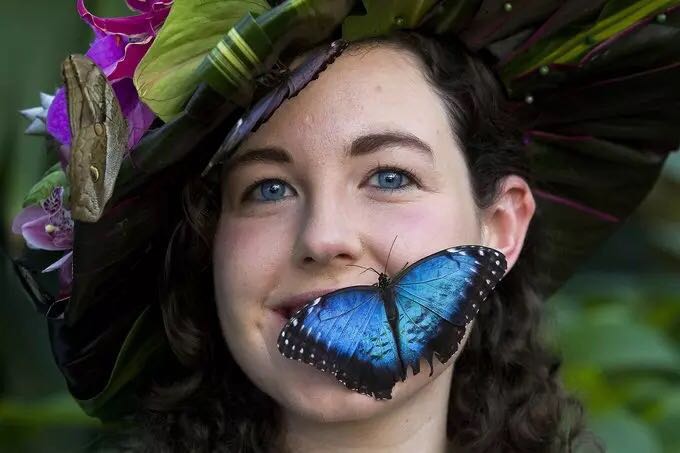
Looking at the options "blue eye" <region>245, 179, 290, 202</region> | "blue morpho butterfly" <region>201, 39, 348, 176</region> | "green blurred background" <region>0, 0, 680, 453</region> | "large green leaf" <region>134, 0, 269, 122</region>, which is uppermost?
"large green leaf" <region>134, 0, 269, 122</region>

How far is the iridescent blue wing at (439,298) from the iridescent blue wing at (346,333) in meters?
0.03

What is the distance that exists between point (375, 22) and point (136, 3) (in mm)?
321

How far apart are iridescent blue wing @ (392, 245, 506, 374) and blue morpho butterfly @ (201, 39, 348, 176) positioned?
0.87 ft

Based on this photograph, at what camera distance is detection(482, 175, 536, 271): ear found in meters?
1.53

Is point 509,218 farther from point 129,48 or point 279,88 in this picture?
point 129,48

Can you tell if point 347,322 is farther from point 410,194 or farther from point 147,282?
point 147,282

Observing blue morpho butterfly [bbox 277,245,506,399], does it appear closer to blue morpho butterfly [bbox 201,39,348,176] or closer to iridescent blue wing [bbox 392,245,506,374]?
iridescent blue wing [bbox 392,245,506,374]

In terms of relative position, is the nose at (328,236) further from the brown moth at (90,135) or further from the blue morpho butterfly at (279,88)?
the brown moth at (90,135)

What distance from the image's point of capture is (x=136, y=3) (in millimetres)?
1391

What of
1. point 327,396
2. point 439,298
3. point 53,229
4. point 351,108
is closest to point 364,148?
point 351,108

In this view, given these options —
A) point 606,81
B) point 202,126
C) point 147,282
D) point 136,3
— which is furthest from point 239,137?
point 606,81

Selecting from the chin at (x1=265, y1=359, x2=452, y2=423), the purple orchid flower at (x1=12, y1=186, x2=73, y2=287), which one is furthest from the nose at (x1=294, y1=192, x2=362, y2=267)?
the purple orchid flower at (x1=12, y1=186, x2=73, y2=287)

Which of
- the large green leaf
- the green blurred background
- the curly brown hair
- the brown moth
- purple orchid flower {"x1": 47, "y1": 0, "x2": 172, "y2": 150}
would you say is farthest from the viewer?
the green blurred background

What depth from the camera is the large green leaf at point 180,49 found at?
126cm
